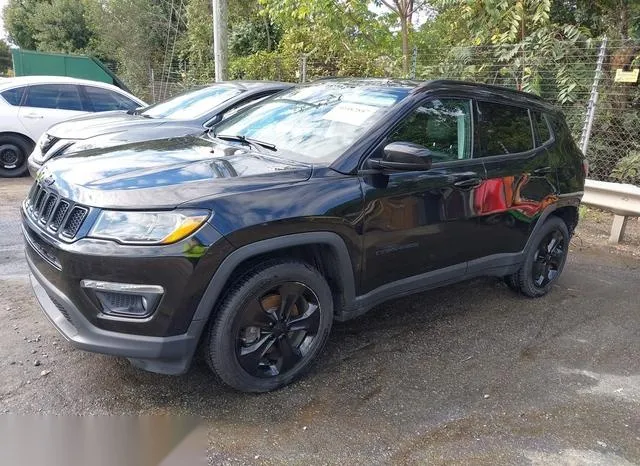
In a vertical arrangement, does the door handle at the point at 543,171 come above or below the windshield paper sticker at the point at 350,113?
below

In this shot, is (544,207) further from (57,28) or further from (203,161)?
(57,28)

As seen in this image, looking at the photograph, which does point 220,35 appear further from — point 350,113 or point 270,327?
point 270,327

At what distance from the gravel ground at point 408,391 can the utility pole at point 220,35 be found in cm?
738

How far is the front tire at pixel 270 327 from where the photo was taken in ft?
9.27

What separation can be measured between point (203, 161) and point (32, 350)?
1618 millimetres

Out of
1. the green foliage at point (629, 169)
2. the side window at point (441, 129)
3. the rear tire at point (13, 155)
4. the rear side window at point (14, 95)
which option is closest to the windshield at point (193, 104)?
the rear tire at point (13, 155)

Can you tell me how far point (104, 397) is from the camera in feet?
9.66

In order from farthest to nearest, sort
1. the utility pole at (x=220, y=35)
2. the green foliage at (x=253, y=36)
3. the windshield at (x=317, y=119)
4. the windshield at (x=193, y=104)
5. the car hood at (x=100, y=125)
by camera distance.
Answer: the green foliage at (x=253, y=36), the utility pole at (x=220, y=35), the windshield at (x=193, y=104), the car hood at (x=100, y=125), the windshield at (x=317, y=119)

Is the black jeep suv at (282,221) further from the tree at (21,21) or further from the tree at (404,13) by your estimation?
the tree at (21,21)

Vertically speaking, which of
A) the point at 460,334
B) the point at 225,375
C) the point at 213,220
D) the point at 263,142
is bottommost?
the point at 460,334

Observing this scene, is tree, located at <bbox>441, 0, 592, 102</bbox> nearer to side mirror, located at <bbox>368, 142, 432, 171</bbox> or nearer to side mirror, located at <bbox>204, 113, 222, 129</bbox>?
side mirror, located at <bbox>204, 113, 222, 129</bbox>

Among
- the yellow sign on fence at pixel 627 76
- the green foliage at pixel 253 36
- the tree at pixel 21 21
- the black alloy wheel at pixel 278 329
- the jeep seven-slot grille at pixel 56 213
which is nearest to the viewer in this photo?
the jeep seven-slot grille at pixel 56 213

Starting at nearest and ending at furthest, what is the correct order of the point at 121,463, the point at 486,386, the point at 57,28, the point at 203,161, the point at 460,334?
the point at 121,463 < the point at 203,161 < the point at 486,386 < the point at 460,334 < the point at 57,28

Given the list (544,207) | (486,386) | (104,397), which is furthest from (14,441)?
(544,207)
